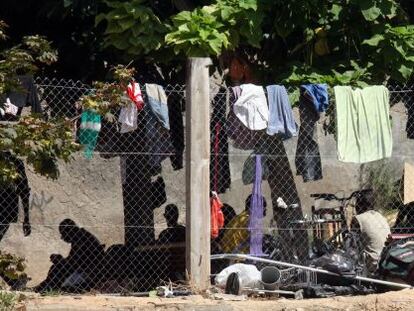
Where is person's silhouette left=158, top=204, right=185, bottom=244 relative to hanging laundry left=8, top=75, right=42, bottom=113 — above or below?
below

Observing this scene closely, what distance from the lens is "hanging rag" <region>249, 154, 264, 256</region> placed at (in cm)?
841

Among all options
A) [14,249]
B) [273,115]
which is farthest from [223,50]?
[14,249]

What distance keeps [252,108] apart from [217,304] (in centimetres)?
193

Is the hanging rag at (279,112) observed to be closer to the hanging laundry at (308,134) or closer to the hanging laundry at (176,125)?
the hanging laundry at (308,134)

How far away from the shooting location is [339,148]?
819 centimetres

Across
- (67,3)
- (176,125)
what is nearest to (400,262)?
(176,125)

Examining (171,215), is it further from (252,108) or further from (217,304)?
(217,304)

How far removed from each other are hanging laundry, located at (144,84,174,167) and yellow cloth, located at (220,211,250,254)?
0.98 m

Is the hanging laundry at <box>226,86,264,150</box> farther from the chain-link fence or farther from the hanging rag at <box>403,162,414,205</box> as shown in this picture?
the hanging rag at <box>403,162,414,205</box>

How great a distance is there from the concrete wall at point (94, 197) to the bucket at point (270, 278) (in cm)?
196

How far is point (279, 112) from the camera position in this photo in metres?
8.20

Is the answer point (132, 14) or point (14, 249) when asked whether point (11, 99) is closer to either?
point (132, 14)

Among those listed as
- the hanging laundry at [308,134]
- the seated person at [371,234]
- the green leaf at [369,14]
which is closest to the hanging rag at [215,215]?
the hanging laundry at [308,134]

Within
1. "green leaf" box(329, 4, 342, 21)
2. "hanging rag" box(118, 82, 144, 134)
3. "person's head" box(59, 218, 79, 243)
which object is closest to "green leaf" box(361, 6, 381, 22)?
"green leaf" box(329, 4, 342, 21)
